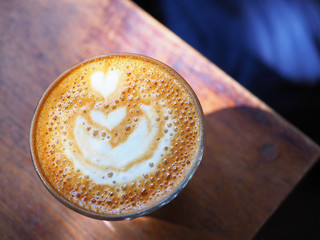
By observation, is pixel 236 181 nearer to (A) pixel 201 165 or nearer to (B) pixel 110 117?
(A) pixel 201 165

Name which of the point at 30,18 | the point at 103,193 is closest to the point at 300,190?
the point at 103,193

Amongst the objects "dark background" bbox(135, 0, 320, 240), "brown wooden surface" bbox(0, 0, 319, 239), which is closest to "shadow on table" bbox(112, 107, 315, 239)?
"brown wooden surface" bbox(0, 0, 319, 239)

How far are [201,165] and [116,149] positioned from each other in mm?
273

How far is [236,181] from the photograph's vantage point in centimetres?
97

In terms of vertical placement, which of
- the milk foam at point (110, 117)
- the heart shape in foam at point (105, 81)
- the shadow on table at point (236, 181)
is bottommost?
the shadow on table at point (236, 181)

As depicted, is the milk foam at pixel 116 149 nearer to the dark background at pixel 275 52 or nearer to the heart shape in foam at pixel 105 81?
the heart shape in foam at pixel 105 81

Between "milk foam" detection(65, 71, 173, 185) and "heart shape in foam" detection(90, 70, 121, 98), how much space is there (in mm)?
50

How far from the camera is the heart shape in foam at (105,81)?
33.2 inches

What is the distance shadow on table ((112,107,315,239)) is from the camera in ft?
3.11

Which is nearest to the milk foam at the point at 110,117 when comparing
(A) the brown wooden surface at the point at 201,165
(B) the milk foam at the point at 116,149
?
(B) the milk foam at the point at 116,149

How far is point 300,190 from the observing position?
4.73 feet

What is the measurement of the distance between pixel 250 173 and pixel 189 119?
277mm

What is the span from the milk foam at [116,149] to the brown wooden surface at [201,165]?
21 centimetres

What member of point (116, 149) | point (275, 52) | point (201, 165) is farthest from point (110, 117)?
point (275, 52)
